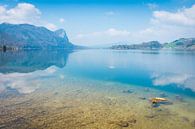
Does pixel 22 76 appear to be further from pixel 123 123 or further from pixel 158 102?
pixel 123 123

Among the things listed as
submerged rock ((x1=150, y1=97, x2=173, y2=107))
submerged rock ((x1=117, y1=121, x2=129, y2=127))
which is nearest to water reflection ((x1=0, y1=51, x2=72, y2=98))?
submerged rock ((x1=117, y1=121, x2=129, y2=127))

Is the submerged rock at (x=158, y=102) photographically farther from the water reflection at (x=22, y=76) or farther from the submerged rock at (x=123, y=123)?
the water reflection at (x=22, y=76)

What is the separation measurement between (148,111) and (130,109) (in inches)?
110

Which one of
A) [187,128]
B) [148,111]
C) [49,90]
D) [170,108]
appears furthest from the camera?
[49,90]

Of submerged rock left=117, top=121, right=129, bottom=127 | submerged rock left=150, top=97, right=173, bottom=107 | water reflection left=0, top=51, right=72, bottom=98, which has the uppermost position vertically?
water reflection left=0, top=51, right=72, bottom=98

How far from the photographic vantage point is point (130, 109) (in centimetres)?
3209

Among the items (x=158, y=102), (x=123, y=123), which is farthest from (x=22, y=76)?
(x=123, y=123)

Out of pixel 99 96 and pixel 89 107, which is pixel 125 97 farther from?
pixel 89 107

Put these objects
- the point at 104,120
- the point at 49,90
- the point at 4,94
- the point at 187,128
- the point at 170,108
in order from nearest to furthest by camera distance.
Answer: the point at 187,128, the point at 104,120, the point at 170,108, the point at 4,94, the point at 49,90

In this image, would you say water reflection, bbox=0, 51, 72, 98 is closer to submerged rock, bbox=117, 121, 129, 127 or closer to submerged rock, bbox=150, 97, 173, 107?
submerged rock, bbox=117, 121, 129, 127

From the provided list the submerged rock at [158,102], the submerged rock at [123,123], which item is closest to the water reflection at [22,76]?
the submerged rock at [123,123]

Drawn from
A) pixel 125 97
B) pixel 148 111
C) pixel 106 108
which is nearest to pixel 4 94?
pixel 106 108

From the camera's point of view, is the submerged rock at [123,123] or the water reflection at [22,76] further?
the water reflection at [22,76]

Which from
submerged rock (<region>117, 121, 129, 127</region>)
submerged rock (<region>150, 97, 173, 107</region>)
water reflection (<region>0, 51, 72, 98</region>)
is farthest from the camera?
water reflection (<region>0, 51, 72, 98</region>)
